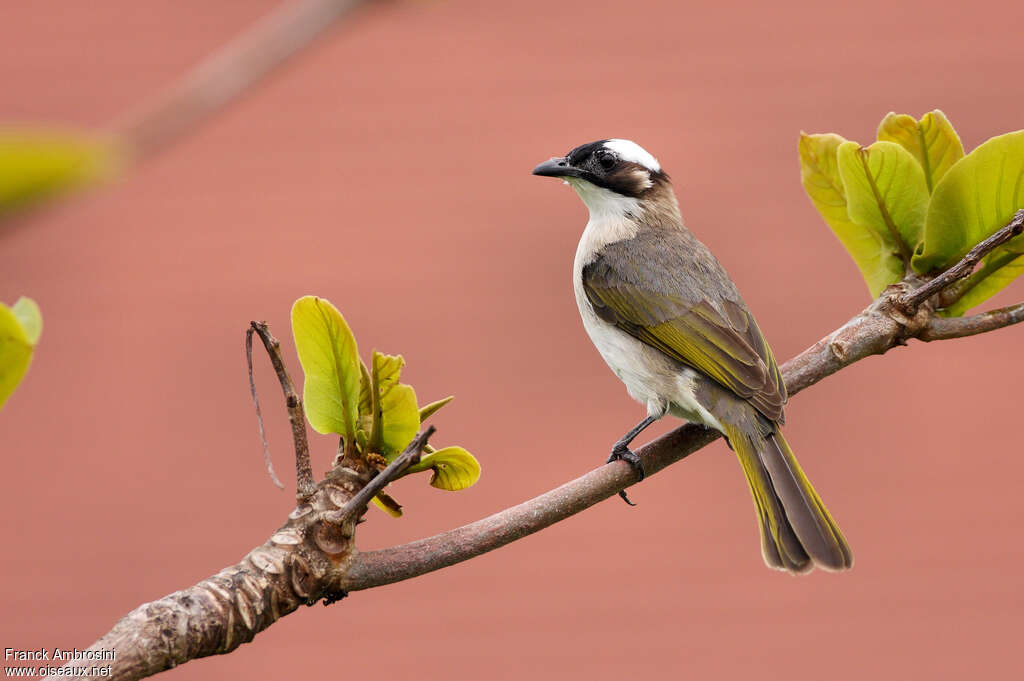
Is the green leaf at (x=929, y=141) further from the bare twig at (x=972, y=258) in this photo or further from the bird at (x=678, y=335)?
the bird at (x=678, y=335)

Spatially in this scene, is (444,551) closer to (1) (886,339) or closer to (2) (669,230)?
(1) (886,339)

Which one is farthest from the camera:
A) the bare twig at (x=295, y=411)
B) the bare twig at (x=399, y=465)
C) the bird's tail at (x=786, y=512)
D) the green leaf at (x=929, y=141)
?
the bird's tail at (x=786, y=512)

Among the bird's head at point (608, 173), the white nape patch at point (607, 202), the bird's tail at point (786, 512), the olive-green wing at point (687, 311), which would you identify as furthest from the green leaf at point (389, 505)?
the white nape patch at point (607, 202)

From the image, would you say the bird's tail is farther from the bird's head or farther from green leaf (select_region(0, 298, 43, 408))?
green leaf (select_region(0, 298, 43, 408))

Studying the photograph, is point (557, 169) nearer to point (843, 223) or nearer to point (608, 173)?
point (608, 173)

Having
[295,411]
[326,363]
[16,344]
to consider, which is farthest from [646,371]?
[16,344]

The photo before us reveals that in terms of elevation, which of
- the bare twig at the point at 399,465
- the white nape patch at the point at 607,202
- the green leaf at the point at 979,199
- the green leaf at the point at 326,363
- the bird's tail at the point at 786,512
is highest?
the white nape patch at the point at 607,202

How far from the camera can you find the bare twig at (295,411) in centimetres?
127

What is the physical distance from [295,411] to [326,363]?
131 mm

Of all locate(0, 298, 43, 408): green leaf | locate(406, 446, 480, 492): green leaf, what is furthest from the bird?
locate(0, 298, 43, 408): green leaf

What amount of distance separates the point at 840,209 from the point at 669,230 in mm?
1664

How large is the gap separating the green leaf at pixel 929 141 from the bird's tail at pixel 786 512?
2.80 feet

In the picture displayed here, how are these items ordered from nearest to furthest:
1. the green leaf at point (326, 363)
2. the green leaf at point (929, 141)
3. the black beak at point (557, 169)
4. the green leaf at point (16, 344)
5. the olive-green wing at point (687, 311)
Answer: the green leaf at point (16, 344)
the green leaf at point (326, 363)
the green leaf at point (929, 141)
the olive-green wing at point (687, 311)
the black beak at point (557, 169)

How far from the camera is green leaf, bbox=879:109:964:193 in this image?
1.85 meters
